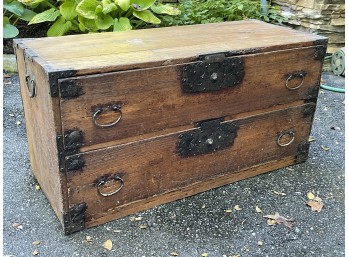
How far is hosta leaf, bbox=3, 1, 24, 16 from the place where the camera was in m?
4.07

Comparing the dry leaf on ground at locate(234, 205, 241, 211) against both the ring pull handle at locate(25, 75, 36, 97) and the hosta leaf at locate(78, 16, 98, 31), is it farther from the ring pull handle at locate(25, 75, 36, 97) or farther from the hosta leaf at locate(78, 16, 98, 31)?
the hosta leaf at locate(78, 16, 98, 31)

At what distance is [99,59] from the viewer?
75.4 inches

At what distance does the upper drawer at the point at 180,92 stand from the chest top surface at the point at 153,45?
1.5 inches

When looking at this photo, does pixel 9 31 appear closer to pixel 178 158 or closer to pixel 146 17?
pixel 146 17

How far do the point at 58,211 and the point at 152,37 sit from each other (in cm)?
100

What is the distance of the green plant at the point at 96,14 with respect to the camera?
151 inches

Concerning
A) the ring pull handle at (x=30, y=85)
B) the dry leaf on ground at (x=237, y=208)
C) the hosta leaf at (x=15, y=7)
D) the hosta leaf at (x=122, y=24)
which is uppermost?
the ring pull handle at (x=30, y=85)

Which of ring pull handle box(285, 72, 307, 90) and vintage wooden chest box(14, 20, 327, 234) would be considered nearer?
vintage wooden chest box(14, 20, 327, 234)

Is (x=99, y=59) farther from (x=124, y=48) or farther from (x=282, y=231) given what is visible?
(x=282, y=231)

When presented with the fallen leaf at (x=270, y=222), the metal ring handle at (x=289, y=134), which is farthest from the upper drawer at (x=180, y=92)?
the fallen leaf at (x=270, y=222)

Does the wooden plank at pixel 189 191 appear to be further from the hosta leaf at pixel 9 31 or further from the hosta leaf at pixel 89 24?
the hosta leaf at pixel 9 31

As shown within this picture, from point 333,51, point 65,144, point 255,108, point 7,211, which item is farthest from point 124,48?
point 333,51

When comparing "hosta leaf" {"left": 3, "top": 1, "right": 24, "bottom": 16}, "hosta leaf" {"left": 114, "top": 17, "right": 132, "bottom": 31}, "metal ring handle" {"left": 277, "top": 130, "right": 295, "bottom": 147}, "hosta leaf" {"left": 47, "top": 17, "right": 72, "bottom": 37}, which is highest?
"hosta leaf" {"left": 3, "top": 1, "right": 24, "bottom": 16}

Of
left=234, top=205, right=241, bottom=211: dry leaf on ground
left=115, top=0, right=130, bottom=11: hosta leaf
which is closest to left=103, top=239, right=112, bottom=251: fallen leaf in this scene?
left=234, top=205, right=241, bottom=211: dry leaf on ground
